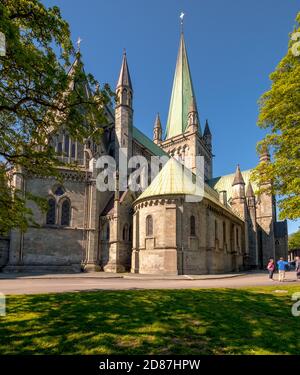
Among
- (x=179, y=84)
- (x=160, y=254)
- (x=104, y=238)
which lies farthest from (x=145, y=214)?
(x=179, y=84)

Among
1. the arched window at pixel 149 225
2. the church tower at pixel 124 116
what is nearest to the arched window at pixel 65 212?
the church tower at pixel 124 116

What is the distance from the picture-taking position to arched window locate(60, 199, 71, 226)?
98.4 ft

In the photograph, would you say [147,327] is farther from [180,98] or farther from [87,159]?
[180,98]

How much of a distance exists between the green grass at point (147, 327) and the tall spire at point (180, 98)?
54.3m

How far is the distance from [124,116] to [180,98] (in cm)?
3133

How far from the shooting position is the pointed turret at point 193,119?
5825 centimetres

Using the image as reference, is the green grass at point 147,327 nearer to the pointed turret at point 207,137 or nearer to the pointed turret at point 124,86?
the pointed turret at point 124,86

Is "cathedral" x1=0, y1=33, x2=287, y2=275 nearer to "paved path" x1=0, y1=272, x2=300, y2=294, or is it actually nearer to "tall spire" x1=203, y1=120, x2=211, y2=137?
"paved path" x1=0, y1=272, x2=300, y2=294

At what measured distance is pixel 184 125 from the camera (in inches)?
2413

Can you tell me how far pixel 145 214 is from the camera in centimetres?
2789

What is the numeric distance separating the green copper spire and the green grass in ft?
178

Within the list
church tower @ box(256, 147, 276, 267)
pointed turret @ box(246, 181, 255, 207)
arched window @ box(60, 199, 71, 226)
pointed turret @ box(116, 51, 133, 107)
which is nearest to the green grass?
arched window @ box(60, 199, 71, 226)
